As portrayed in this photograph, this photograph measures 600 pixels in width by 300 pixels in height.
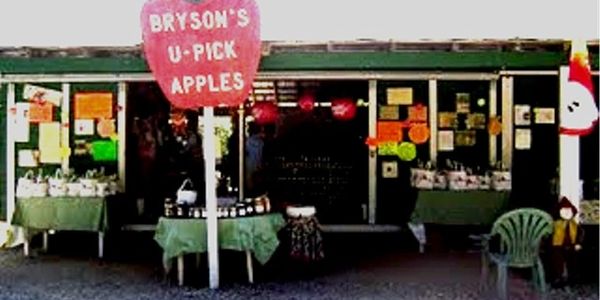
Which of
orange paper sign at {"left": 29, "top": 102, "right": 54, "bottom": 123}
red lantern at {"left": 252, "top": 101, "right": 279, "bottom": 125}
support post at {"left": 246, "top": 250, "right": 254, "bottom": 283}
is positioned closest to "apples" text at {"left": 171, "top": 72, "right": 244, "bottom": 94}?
support post at {"left": 246, "top": 250, "right": 254, "bottom": 283}

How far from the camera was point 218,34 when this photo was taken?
8.80 metres

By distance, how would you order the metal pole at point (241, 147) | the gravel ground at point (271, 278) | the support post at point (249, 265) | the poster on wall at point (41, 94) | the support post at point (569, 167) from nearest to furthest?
the gravel ground at point (271, 278), the support post at point (569, 167), the support post at point (249, 265), the poster on wall at point (41, 94), the metal pole at point (241, 147)

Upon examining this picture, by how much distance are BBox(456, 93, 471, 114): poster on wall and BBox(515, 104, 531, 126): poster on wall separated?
2.17 ft

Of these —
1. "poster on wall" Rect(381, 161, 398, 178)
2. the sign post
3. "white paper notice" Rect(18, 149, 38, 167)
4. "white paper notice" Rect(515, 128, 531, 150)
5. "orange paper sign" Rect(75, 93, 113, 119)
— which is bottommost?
"poster on wall" Rect(381, 161, 398, 178)

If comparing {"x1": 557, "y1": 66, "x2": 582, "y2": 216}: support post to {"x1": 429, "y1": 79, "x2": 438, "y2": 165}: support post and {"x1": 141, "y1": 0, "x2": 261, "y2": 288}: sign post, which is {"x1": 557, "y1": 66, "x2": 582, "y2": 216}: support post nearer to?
{"x1": 429, "y1": 79, "x2": 438, "y2": 165}: support post

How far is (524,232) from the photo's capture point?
8750mm

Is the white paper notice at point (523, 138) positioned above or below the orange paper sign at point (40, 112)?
below

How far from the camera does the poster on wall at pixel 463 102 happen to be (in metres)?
12.5

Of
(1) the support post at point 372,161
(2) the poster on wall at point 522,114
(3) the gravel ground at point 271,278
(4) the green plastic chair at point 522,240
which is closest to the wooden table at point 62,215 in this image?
(3) the gravel ground at point 271,278

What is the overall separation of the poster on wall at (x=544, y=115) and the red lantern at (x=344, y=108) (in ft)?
8.36

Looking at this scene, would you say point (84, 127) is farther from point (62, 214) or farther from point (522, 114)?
point (522, 114)

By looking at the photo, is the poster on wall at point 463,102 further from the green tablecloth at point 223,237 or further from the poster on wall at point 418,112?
the green tablecloth at point 223,237

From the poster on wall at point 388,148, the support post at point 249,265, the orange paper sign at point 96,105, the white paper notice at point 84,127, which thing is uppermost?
the orange paper sign at point 96,105

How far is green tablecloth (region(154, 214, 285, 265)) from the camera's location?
9.41 m
